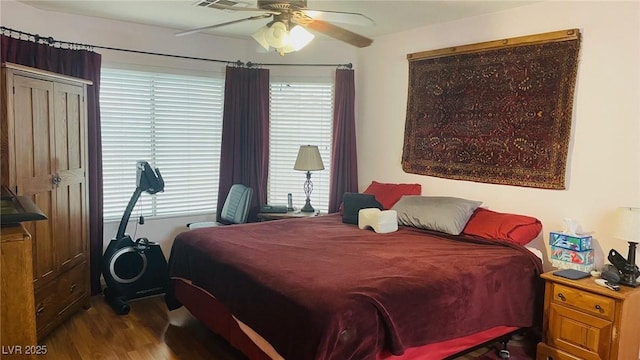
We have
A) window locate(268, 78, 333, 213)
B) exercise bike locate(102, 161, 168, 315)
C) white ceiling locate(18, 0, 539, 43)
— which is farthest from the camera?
window locate(268, 78, 333, 213)

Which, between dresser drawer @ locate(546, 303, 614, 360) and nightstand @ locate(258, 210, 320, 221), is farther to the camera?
nightstand @ locate(258, 210, 320, 221)

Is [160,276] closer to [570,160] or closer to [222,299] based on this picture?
[222,299]

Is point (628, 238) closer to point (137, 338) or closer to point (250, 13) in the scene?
point (250, 13)

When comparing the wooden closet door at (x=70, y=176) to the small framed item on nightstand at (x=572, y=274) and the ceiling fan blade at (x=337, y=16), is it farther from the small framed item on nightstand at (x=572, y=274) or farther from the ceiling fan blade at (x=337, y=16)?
the small framed item on nightstand at (x=572, y=274)

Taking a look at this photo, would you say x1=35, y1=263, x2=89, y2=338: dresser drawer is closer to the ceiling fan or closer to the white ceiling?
the white ceiling

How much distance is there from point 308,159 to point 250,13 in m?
1.54

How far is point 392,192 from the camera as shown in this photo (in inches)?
173

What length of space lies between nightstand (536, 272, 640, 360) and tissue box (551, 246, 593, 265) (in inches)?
6.3

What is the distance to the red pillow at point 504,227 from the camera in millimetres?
3277

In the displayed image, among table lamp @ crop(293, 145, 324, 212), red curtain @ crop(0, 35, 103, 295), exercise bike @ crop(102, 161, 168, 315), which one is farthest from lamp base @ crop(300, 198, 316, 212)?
red curtain @ crop(0, 35, 103, 295)

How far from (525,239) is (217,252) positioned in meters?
2.13

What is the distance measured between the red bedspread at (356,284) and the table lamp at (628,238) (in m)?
0.48

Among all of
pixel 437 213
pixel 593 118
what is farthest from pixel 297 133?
pixel 593 118

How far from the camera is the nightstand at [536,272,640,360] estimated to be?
8.79ft
